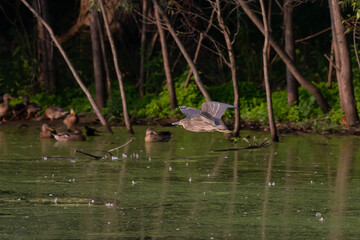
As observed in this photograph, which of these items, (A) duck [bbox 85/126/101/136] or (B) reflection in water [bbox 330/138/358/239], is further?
(A) duck [bbox 85/126/101/136]

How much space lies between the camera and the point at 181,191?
11695 mm

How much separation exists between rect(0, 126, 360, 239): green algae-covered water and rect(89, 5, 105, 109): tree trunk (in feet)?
22.1

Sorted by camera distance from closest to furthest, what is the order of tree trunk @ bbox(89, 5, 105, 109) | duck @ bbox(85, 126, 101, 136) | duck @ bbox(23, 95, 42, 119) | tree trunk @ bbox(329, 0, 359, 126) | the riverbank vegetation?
1. duck @ bbox(85, 126, 101, 136)
2. tree trunk @ bbox(329, 0, 359, 126)
3. the riverbank vegetation
4. duck @ bbox(23, 95, 42, 119)
5. tree trunk @ bbox(89, 5, 105, 109)

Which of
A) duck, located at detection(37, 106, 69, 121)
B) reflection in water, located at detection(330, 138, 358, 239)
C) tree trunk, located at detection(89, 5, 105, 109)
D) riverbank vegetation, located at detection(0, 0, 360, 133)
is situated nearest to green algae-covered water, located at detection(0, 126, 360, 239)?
reflection in water, located at detection(330, 138, 358, 239)

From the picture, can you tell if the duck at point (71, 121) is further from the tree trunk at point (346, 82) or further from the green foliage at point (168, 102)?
the tree trunk at point (346, 82)

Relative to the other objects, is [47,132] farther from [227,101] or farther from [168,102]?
[227,101]

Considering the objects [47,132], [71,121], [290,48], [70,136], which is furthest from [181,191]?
[290,48]

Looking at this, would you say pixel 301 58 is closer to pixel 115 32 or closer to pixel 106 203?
pixel 115 32

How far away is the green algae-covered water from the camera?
358 inches

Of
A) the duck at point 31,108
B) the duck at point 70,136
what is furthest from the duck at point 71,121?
the duck at point 31,108

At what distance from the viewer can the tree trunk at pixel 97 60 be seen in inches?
972

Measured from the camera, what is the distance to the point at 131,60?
28.1 meters

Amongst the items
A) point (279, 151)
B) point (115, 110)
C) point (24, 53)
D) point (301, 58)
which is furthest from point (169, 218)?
point (24, 53)

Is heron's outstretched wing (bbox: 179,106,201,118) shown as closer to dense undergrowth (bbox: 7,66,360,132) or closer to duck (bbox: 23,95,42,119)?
dense undergrowth (bbox: 7,66,360,132)
